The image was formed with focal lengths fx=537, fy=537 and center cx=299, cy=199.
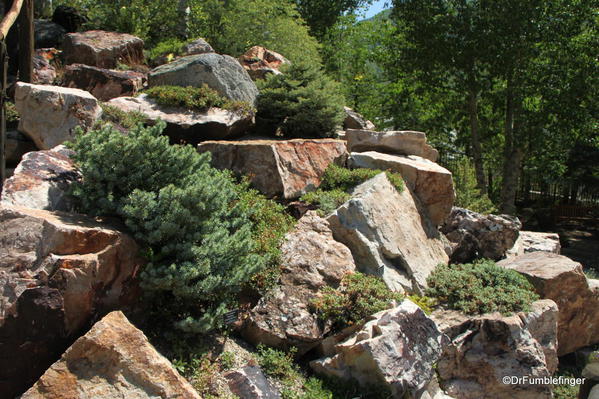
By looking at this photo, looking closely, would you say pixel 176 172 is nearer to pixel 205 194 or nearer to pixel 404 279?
pixel 205 194

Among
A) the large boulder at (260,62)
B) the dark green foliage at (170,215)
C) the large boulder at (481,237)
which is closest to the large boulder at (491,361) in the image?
the large boulder at (481,237)

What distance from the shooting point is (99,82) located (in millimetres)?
11039

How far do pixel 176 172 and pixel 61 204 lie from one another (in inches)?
54.2

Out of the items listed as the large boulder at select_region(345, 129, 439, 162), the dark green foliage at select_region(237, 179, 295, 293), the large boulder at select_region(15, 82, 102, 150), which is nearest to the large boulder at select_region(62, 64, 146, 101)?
the large boulder at select_region(15, 82, 102, 150)

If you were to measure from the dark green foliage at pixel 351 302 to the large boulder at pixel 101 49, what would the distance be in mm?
8674

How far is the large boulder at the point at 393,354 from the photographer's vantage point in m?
5.98

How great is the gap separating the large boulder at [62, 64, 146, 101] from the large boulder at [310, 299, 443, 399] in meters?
7.23

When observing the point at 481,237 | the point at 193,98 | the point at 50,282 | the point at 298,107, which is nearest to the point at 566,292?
the point at 481,237

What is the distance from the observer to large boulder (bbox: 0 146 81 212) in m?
5.96

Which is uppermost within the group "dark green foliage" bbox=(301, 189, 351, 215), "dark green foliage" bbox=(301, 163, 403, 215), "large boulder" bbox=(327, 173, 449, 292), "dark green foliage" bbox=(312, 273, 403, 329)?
"dark green foliage" bbox=(301, 163, 403, 215)

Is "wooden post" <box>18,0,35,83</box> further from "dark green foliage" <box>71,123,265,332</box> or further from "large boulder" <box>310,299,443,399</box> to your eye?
"large boulder" <box>310,299,443,399</box>

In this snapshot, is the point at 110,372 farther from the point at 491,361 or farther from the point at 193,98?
the point at 193,98

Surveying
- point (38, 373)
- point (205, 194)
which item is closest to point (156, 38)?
point (205, 194)

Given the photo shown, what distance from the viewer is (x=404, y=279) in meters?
8.46
